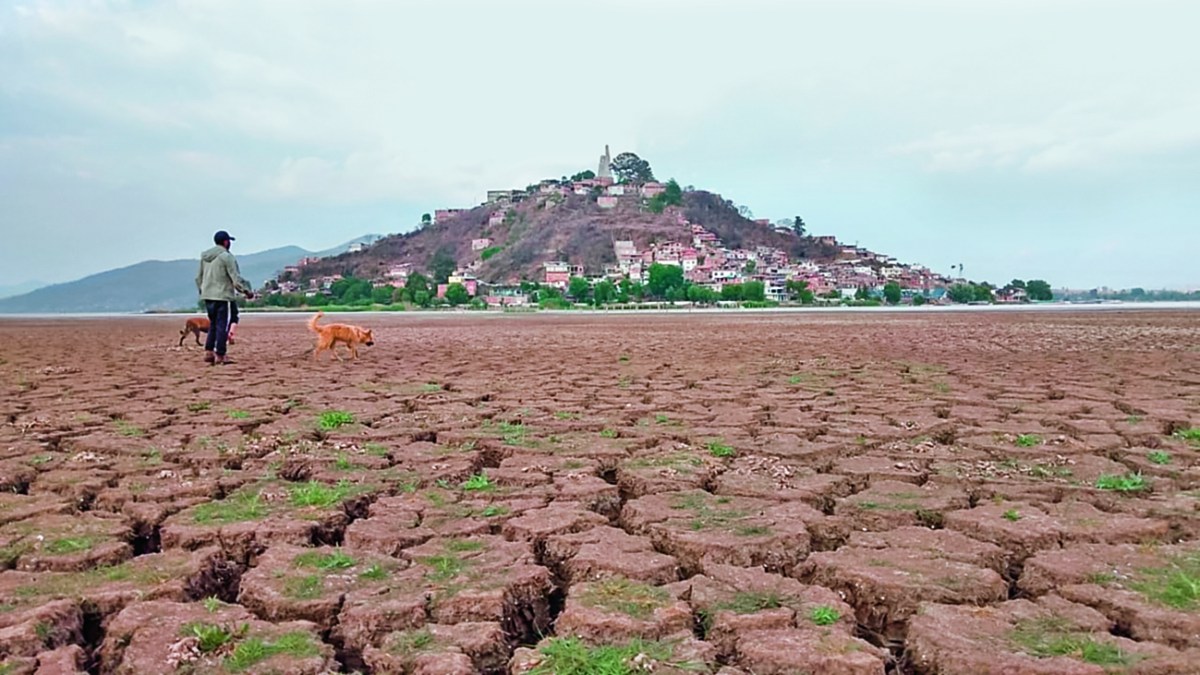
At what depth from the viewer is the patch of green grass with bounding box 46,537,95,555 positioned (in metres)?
2.55

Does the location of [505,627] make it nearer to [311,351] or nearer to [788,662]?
[788,662]

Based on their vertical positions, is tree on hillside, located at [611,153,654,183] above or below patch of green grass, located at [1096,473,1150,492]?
above

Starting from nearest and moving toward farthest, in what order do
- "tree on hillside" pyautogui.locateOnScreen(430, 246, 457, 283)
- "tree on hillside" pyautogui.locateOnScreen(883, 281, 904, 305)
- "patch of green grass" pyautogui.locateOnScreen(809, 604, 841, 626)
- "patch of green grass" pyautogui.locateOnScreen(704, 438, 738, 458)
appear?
"patch of green grass" pyautogui.locateOnScreen(809, 604, 841, 626), "patch of green grass" pyautogui.locateOnScreen(704, 438, 738, 458), "tree on hillside" pyautogui.locateOnScreen(883, 281, 904, 305), "tree on hillside" pyautogui.locateOnScreen(430, 246, 457, 283)

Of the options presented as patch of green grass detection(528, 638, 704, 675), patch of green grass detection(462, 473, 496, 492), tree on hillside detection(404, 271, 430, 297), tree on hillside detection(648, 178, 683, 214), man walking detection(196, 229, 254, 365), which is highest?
tree on hillside detection(648, 178, 683, 214)

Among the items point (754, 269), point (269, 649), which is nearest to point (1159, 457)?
point (269, 649)

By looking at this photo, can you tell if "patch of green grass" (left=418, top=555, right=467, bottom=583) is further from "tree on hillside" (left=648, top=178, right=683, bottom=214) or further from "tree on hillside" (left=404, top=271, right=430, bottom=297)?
"tree on hillside" (left=648, top=178, right=683, bottom=214)

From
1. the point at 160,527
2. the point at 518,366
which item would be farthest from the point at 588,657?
the point at 518,366

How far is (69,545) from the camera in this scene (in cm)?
261

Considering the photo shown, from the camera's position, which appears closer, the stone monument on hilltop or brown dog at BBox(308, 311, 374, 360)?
brown dog at BBox(308, 311, 374, 360)

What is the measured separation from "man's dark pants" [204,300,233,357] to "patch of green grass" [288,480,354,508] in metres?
6.28

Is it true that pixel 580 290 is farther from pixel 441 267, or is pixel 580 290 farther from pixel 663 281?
pixel 441 267

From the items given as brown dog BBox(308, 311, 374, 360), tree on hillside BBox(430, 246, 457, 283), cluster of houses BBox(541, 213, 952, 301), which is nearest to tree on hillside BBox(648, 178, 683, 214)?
cluster of houses BBox(541, 213, 952, 301)

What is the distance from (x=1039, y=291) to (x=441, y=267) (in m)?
88.5

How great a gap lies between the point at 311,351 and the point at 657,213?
476 feet
